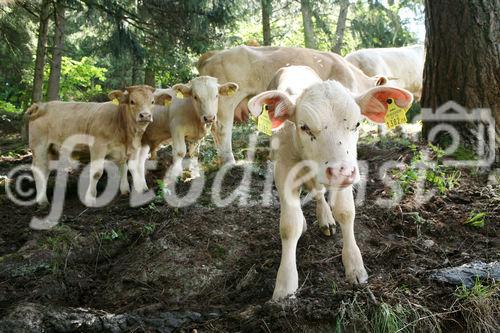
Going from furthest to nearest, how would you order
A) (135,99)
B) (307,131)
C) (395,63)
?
1. (395,63)
2. (135,99)
3. (307,131)

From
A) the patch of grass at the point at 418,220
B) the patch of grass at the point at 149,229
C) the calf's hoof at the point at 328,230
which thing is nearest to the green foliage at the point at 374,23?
the patch of grass at the point at 418,220

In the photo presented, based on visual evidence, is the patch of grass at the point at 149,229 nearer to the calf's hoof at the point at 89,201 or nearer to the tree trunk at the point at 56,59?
the calf's hoof at the point at 89,201

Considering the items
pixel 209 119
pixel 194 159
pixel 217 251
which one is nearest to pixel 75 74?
pixel 194 159

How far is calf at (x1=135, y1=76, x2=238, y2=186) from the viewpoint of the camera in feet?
29.1

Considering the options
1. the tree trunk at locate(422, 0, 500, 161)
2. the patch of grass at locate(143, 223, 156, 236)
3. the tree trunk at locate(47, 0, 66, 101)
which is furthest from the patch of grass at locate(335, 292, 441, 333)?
the tree trunk at locate(47, 0, 66, 101)

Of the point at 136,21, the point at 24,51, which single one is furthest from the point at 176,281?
the point at 24,51

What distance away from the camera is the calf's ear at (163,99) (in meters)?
9.26

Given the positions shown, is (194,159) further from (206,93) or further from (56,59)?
(56,59)

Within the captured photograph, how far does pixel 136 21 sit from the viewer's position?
38.3 feet

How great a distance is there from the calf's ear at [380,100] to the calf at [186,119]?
405 centimetres

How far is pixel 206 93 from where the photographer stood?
8.87m

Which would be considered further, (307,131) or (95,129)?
(95,129)

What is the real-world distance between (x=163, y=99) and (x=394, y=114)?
17.3ft

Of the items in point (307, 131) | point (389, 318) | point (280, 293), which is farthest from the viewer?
point (280, 293)
